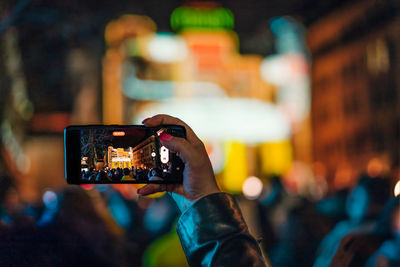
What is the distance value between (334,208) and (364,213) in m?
3.18

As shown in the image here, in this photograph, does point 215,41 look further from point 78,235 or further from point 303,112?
point 78,235

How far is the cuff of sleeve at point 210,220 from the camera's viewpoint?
1.83 meters

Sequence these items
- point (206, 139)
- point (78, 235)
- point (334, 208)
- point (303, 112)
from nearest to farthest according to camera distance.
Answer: point (78, 235), point (334, 208), point (206, 139), point (303, 112)

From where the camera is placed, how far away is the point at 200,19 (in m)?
40.8

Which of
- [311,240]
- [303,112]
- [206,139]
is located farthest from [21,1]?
[303,112]

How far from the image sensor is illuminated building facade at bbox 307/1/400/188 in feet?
131

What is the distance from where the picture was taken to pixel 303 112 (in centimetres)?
4403

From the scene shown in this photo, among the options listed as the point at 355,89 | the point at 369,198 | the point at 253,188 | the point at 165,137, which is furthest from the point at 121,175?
the point at 355,89

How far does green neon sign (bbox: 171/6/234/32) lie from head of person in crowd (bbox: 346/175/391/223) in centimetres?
3646

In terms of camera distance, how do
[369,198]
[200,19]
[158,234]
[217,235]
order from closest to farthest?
[217,235]
[369,198]
[158,234]
[200,19]

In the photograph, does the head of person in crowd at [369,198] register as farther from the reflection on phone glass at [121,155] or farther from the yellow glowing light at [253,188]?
the yellow glowing light at [253,188]

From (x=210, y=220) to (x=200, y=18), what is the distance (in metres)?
39.8

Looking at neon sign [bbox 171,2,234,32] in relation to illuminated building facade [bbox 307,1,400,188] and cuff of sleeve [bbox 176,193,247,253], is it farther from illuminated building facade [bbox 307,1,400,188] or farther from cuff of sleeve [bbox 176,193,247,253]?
cuff of sleeve [bbox 176,193,247,253]

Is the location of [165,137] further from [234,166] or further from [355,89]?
[355,89]
